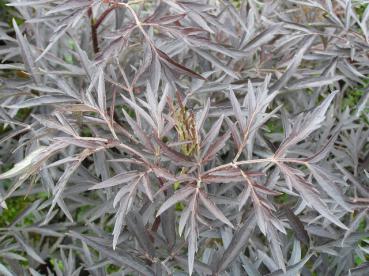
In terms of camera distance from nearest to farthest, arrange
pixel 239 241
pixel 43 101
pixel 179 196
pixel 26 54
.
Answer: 1. pixel 179 196
2. pixel 239 241
3. pixel 43 101
4. pixel 26 54

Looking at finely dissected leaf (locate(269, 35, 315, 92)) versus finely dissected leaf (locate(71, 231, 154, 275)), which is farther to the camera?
finely dissected leaf (locate(269, 35, 315, 92))

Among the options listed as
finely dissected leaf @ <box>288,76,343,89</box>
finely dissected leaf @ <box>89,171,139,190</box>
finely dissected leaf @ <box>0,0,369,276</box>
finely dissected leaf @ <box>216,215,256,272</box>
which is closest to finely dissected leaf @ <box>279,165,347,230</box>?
finely dissected leaf @ <box>0,0,369,276</box>

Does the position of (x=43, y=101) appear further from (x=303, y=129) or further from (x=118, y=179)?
(x=303, y=129)

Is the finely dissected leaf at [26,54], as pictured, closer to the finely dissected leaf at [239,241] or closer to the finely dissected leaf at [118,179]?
the finely dissected leaf at [118,179]

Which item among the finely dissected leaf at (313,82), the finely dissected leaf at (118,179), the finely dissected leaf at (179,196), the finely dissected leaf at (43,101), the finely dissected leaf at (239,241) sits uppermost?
the finely dissected leaf at (118,179)

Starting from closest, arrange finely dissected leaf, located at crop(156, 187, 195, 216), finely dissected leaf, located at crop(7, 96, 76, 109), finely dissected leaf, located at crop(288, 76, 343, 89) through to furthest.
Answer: finely dissected leaf, located at crop(156, 187, 195, 216)
finely dissected leaf, located at crop(7, 96, 76, 109)
finely dissected leaf, located at crop(288, 76, 343, 89)

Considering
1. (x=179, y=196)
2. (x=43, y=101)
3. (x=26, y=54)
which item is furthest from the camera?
(x=26, y=54)

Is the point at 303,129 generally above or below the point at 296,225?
above

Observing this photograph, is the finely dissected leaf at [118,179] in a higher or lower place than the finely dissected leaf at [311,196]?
higher

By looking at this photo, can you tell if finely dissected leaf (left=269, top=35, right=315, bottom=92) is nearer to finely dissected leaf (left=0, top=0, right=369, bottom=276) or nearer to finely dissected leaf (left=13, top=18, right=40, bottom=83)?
finely dissected leaf (left=0, top=0, right=369, bottom=276)

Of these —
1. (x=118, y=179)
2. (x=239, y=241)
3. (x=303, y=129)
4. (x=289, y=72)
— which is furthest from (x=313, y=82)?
(x=118, y=179)

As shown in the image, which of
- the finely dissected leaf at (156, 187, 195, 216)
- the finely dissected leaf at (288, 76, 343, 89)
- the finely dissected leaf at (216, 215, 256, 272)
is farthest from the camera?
the finely dissected leaf at (288, 76, 343, 89)

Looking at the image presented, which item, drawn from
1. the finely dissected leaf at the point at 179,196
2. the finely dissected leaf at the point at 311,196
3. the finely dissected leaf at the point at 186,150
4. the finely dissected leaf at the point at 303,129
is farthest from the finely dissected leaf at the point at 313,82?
the finely dissected leaf at the point at 179,196
